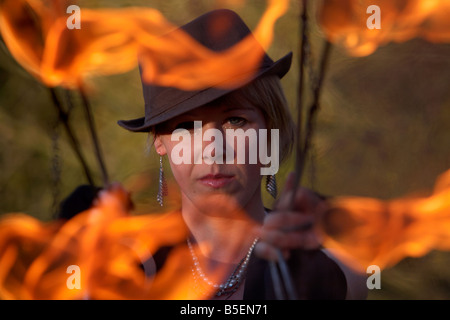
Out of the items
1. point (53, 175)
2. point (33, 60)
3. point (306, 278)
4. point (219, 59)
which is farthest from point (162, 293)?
point (53, 175)

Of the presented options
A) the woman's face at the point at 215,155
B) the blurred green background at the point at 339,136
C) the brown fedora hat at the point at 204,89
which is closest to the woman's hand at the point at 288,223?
the woman's face at the point at 215,155

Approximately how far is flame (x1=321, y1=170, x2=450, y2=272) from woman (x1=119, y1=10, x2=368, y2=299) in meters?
0.11

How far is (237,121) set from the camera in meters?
1.26

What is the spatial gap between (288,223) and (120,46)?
76 centimetres

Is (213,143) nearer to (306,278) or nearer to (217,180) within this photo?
(217,180)

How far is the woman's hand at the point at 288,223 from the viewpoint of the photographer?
41.6 inches

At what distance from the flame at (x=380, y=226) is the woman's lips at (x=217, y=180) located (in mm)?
303

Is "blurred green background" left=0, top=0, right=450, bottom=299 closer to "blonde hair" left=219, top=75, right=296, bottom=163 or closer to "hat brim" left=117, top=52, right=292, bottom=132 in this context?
"blonde hair" left=219, top=75, right=296, bottom=163

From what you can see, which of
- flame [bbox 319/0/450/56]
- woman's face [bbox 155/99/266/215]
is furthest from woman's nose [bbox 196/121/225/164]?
flame [bbox 319/0/450/56]

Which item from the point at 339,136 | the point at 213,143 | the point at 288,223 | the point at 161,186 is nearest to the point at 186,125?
the point at 213,143

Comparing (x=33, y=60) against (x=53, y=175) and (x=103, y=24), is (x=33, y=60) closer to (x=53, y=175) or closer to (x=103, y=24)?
(x=103, y=24)

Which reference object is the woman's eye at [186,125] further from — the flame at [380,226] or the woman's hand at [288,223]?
the flame at [380,226]

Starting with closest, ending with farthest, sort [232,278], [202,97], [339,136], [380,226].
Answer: [202,97]
[232,278]
[380,226]
[339,136]
